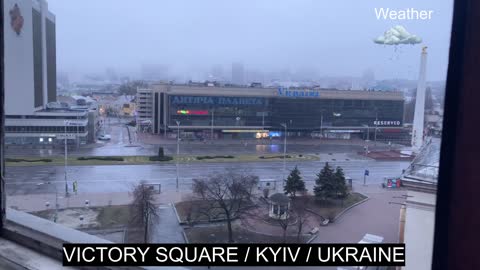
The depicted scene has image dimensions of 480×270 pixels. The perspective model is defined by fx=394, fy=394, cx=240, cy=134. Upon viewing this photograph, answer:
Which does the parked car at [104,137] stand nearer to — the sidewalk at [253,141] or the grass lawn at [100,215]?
the sidewalk at [253,141]

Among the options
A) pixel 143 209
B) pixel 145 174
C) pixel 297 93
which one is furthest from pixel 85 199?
pixel 297 93

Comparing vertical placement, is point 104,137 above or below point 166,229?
above

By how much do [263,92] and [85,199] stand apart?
7.01m

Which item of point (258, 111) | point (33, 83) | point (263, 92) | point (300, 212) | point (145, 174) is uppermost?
point (263, 92)

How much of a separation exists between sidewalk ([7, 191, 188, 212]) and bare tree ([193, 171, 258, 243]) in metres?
0.40

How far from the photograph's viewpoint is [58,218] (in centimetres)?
317

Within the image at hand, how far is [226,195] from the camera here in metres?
3.54

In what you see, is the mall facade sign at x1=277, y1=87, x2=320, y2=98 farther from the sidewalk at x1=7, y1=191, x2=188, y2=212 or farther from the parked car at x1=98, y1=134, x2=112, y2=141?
the sidewalk at x1=7, y1=191, x2=188, y2=212

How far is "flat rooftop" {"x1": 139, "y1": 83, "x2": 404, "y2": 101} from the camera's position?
10008 mm

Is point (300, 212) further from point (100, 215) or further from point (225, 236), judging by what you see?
point (100, 215)

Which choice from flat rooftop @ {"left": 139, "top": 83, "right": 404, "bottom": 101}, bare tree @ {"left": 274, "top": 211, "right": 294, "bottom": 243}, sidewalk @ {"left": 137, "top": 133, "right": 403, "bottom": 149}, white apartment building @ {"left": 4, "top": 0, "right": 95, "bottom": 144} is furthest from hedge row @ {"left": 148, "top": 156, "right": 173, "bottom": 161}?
flat rooftop @ {"left": 139, "top": 83, "right": 404, "bottom": 101}

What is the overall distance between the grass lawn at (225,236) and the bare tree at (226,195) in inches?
3.9

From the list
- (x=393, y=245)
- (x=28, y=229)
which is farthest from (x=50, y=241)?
(x=393, y=245)

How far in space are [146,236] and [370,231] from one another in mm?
1569
